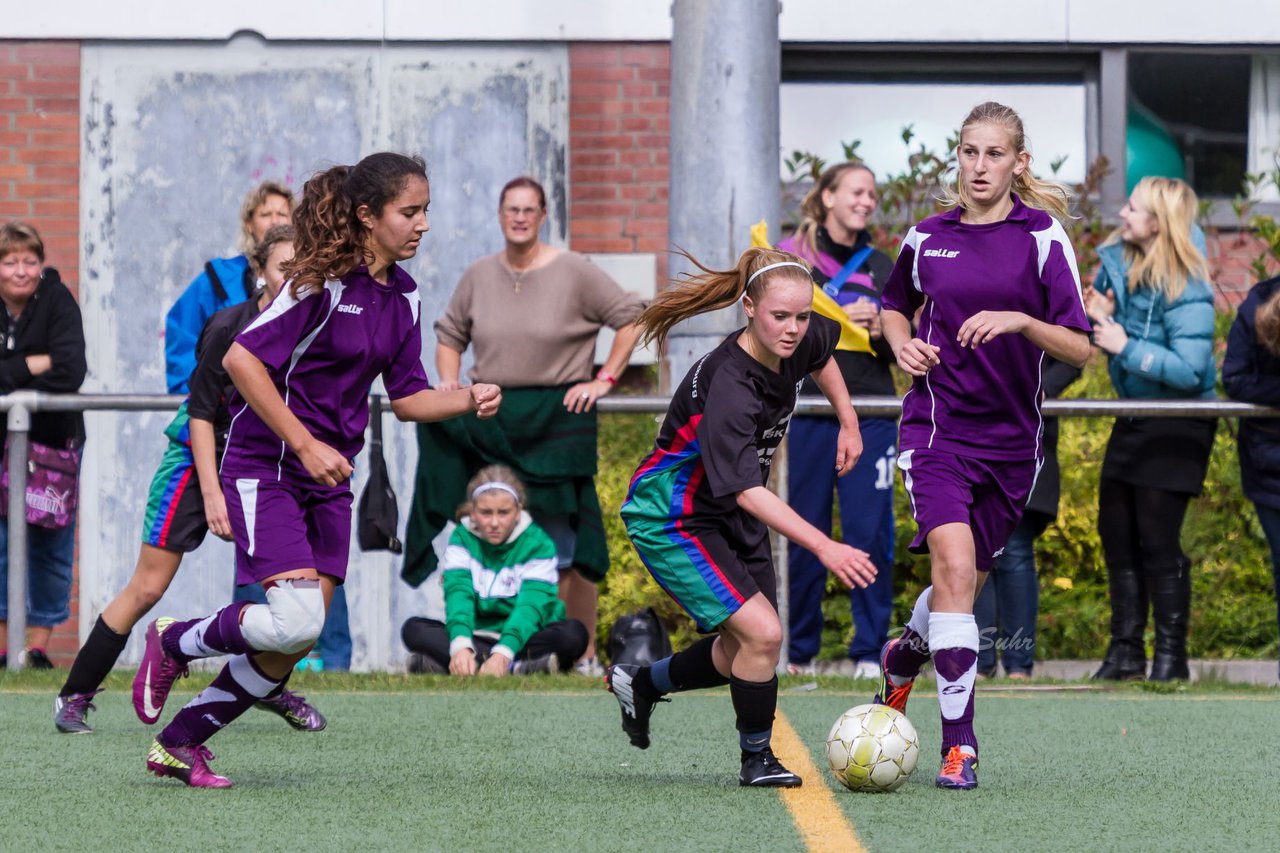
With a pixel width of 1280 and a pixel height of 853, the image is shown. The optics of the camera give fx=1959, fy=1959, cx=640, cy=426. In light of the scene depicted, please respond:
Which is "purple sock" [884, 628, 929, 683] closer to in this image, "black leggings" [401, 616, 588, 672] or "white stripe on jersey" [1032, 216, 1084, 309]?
"white stripe on jersey" [1032, 216, 1084, 309]

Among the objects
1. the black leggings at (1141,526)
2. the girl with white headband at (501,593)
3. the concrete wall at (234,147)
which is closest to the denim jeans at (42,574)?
the girl with white headband at (501,593)

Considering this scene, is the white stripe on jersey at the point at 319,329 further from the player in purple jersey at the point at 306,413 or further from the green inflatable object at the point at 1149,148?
the green inflatable object at the point at 1149,148

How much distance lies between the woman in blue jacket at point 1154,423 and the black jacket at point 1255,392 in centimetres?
A: 12

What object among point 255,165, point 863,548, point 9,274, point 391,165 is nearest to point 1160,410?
point 863,548

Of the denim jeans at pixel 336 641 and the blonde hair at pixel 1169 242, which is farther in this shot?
the denim jeans at pixel 336 641

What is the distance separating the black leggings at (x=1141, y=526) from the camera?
316 inches

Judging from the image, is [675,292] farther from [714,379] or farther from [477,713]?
[477,713]

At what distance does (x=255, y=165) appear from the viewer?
1123 cm

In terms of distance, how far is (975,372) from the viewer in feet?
18.6

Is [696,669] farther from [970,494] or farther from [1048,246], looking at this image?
[1048,246]

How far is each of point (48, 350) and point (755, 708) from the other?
14.1ft

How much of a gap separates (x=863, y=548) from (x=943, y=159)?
12.5 feet

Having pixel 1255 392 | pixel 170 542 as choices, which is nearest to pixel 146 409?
pixel 170 542

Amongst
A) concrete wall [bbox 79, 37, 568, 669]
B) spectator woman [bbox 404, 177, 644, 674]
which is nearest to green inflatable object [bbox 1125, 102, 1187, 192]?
concrete wall [bbox 79, 37, 568, 669]
